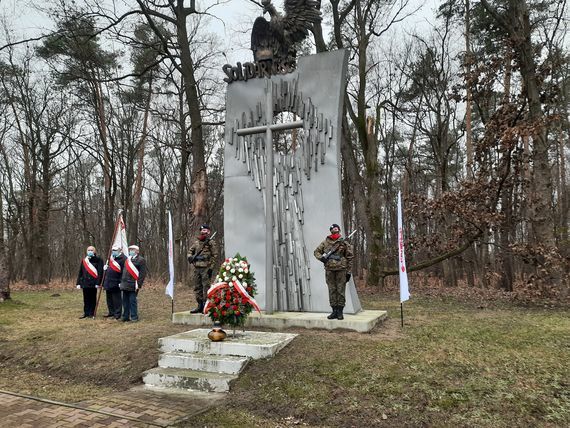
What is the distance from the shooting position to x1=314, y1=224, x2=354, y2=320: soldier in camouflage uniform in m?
7.65

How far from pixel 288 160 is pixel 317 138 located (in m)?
0.70

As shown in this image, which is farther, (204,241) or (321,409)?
(204,241)

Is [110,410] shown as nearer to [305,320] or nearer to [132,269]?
[305,320]

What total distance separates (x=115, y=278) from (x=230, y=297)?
4.80 meters

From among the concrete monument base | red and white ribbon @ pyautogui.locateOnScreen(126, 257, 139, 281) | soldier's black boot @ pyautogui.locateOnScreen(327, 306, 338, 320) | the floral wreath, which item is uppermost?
red and white ribbon @ pyautogui.locateOnScreen(126, 257, 139, 281)

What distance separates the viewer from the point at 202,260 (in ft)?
28.4

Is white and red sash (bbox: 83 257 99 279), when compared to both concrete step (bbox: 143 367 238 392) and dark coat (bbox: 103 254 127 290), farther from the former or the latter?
concrete step (bbox: 143 367 238 392)

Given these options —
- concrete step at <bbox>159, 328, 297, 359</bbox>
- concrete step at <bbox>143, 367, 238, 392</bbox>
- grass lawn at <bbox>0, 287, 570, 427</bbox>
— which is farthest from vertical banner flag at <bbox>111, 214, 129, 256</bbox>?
concrete step at <bbox>143, 367, 238, 392</bbox>

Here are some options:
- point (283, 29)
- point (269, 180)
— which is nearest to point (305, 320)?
point (269, 180)

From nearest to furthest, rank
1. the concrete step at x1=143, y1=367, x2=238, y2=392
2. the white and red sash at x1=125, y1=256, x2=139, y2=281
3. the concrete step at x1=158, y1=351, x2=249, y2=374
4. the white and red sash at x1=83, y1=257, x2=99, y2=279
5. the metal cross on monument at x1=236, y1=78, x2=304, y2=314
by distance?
the concrete step at x1=143, y1=367, x2=238, y2=392, the concrete step at x1=158, y1=351, x2=249, y2=374, the metal cross on monument at x1=236, y1=78, x2=304, y2=314, the white and red sash at x1=125, y1=256, x2=139, y2=281, the white and red sash at x1=83, y1=257, x2=99, y2=279

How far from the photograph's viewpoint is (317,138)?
28.7 feet

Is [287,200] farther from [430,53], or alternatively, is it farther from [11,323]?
[430,53]

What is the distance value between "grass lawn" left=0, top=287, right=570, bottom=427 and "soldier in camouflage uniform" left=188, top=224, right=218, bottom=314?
769 millimetres

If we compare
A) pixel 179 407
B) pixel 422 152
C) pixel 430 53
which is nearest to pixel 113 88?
pixel 430 53
